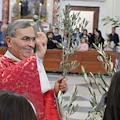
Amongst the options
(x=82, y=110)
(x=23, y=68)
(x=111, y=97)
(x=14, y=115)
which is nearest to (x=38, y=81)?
A: (x=23, y=68)

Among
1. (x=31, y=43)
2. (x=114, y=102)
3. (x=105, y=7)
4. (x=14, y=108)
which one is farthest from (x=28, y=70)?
(x=105, y=7)

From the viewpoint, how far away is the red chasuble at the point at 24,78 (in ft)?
6.74

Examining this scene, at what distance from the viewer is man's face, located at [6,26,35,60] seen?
86.2 inches

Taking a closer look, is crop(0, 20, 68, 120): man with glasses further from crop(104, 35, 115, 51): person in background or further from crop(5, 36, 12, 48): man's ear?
crop(104, 35, 115, 51): person in background

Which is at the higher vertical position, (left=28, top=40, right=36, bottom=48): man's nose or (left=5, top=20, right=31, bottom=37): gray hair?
(left=5, top=20, right=31, bottom=37): gray hair

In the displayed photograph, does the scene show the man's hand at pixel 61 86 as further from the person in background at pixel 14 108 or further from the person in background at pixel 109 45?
the person in background at pixel 109 45

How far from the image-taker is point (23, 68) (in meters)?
2.07

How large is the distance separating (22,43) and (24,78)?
24 cm

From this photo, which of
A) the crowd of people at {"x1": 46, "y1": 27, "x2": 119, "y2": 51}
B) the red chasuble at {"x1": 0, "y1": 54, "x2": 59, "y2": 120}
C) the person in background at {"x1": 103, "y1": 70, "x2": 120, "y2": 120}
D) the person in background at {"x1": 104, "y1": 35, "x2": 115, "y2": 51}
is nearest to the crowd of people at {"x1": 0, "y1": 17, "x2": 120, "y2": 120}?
the red chasuble at {"x1": 0, "y1": 54, "x2": 59, "y2": 120}

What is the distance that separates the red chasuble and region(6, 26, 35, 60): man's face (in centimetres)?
7

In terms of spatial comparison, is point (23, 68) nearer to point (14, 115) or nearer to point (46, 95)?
point (46, 95)

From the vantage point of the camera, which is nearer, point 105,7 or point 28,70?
point 28,70

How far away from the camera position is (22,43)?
7.20 feet

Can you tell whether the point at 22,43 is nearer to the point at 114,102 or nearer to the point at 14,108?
the point at 114,102
